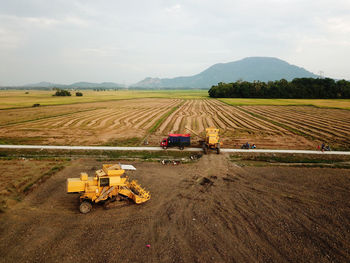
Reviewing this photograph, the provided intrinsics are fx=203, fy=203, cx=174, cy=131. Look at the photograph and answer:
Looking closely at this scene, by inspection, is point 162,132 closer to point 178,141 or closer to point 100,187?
point 178,141

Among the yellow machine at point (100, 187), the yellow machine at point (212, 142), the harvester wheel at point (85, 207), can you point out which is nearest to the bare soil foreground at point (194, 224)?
the harvester wheel at point (85, 207)

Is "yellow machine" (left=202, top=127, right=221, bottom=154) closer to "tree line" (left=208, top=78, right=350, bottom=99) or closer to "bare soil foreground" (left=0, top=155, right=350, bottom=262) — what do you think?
"bare soil foreground" (left=0, top=155, right=350, bottom=262)

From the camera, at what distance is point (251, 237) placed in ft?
39.7

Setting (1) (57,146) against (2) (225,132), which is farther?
(2) (225,132)

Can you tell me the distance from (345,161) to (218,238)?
22.2 m

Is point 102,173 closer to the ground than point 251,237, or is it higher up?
higher up

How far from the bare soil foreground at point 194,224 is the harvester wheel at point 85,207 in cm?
32

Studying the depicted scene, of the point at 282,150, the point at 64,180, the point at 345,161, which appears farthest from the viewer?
the point at 282,150

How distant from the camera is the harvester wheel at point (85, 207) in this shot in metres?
14.1

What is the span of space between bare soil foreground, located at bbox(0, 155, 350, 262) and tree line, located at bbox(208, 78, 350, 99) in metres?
106

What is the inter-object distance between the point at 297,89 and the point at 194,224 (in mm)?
120970

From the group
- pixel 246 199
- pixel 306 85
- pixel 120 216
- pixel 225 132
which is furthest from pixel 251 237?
pixel 306 85

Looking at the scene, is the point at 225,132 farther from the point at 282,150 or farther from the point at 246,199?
the point at 246,199

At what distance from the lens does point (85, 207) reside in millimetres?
14148
